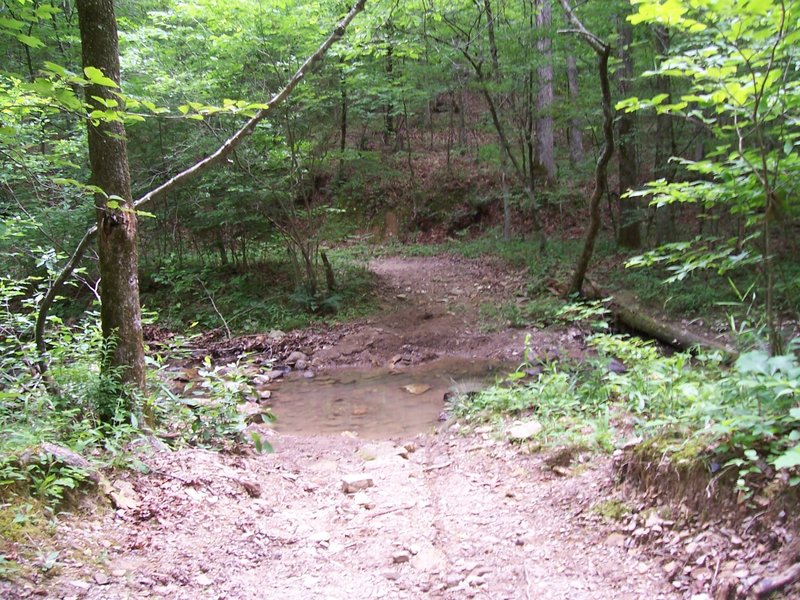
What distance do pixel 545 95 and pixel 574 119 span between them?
1125 millimetres

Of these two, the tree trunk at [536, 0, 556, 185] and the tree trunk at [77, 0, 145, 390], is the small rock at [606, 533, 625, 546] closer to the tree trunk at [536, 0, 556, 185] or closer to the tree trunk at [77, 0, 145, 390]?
the tree trunk at [77, 0, 145, 390]

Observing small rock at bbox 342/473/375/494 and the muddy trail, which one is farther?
small rock at bbox 342/473/375/494

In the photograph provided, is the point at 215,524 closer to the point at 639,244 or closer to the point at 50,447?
the point at 50,447

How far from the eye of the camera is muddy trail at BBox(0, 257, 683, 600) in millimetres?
2711

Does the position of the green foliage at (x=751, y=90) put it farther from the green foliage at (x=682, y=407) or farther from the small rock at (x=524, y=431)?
the small rock at (x=524, y=431)

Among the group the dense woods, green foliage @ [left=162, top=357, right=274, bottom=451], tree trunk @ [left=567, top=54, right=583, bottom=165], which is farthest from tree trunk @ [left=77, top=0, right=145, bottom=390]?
tree trunk @ [left=567, top=54, right=583, bottom=165]

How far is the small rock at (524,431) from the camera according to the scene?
184 inches

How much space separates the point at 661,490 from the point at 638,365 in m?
1.95

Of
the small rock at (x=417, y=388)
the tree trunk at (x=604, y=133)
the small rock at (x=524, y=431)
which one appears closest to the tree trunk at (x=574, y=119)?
the tree trunk at (x=604, y=133)

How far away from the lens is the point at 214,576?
2971mm

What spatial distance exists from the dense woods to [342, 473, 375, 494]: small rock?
1728 millimetres

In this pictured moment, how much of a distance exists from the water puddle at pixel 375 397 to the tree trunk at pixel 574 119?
7.61 m

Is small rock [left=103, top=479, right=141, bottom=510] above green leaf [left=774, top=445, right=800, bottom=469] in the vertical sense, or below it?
below

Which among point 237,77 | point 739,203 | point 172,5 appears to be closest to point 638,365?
point 739,203
